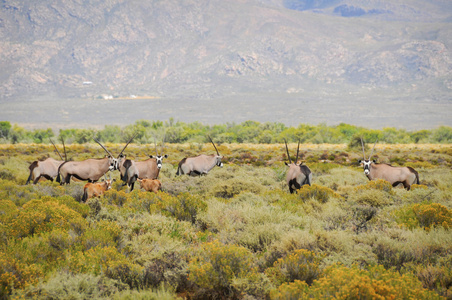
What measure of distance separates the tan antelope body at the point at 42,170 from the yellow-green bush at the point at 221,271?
9909mm

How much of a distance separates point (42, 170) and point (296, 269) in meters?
11.3

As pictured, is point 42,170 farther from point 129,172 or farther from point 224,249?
point 224,249

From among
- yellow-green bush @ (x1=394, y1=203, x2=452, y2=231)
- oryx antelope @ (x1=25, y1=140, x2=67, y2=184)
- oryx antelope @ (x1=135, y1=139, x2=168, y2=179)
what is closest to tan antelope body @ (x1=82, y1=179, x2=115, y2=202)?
oryx antelope @ (x1=135, y1=139, x2=168, y2=179)

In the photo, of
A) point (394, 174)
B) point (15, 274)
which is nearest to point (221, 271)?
point (15, 274)

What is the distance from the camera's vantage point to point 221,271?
17.7ft

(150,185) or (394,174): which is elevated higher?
(394,174)

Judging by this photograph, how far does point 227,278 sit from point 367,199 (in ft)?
19.3

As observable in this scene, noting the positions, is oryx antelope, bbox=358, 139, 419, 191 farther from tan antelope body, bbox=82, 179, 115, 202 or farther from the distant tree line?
the distant tree line

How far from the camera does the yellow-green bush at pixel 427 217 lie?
7344 mm

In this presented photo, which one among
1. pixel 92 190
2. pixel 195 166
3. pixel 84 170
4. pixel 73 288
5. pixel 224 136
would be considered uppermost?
pixel 84 170

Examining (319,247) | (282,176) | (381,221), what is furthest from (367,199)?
(282,176)

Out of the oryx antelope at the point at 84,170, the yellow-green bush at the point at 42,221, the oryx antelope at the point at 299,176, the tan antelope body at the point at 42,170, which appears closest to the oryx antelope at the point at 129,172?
the oryx antelope at the point at 84,170

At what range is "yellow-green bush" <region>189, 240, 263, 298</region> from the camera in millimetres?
5254

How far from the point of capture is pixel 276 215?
8117 mm
